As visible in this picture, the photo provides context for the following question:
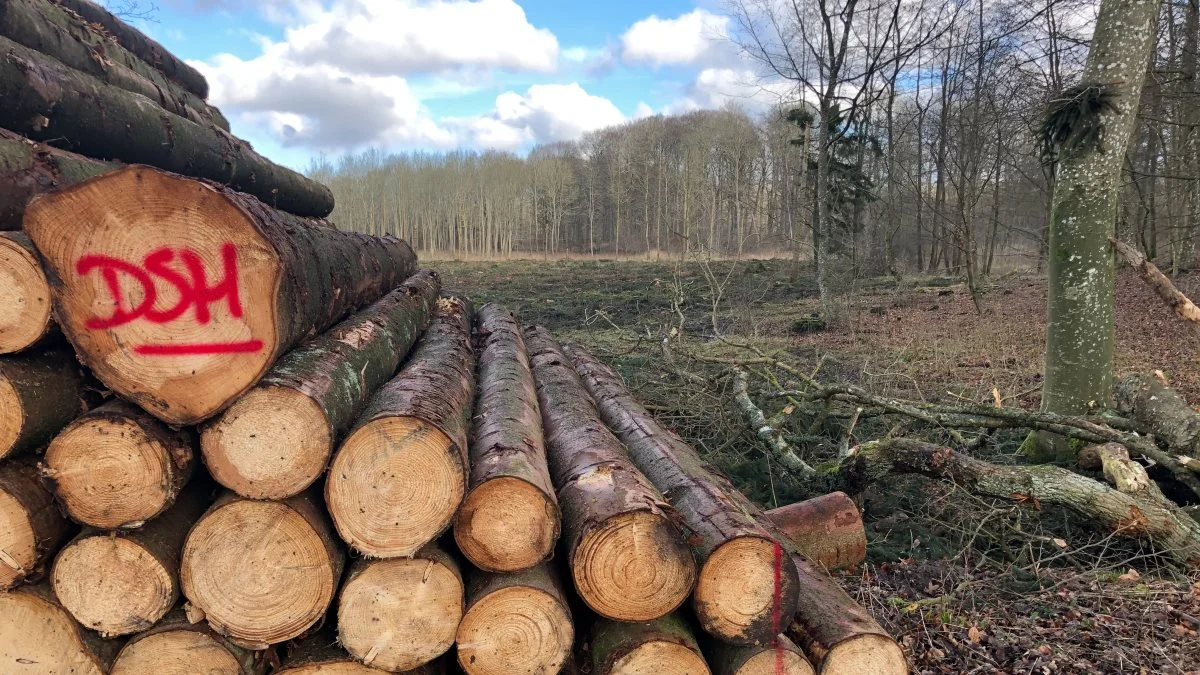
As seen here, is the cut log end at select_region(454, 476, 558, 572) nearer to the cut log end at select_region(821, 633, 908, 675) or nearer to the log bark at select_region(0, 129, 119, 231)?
the cut log end at select_region(821, 633, 908, 675)

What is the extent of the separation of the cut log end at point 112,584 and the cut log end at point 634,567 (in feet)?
4.69

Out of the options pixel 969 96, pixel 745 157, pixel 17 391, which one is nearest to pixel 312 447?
pixel 17 391

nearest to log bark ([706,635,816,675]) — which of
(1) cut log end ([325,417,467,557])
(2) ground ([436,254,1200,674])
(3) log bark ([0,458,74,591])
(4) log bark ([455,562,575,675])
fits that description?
(4) log bark ([455,562,575,675])

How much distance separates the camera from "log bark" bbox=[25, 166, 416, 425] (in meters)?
2.19

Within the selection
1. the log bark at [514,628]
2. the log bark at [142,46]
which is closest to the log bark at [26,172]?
the log bark at [514,628]

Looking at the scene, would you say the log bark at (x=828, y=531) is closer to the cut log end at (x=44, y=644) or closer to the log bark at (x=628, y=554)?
the log bark at (x=628, y=554)

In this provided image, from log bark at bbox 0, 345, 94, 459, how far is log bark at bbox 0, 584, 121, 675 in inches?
23.2

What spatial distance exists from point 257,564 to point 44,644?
2.98 feet

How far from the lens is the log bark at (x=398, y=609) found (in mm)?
2375

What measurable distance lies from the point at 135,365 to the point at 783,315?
1464cm

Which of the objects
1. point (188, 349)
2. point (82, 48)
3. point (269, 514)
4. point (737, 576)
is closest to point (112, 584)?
point (269, 514)

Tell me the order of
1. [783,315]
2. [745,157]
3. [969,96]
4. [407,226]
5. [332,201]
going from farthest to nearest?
[407,226] < [745,157] < [969,96] < [783,315] < [332,201]

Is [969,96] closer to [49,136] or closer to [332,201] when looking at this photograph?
[332,201]

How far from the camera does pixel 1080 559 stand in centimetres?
402
